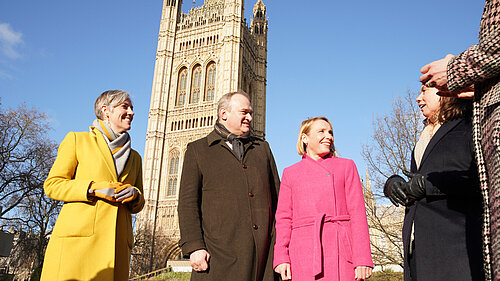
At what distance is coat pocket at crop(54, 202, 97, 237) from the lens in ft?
8.80

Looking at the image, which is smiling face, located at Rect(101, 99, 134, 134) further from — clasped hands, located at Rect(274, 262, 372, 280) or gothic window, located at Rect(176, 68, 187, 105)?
gothic window, located at Rect(176, 68, 187, 105)

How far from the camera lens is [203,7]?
132 feet

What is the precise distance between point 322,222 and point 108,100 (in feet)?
6.34

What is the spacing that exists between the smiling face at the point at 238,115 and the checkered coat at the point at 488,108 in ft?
5.97

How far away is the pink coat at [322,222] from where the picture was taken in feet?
8.36

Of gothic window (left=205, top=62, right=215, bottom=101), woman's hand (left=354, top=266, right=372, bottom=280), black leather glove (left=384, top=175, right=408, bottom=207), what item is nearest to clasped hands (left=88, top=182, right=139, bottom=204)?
woman's hand (left=354, top=266, right=372, bottom=280)

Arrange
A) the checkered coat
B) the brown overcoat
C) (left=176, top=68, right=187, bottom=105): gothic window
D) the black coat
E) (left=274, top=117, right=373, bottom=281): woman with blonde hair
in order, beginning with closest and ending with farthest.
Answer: the checkered coat, the black coat, (left=274, top=117, right=373, bottom=281): woman with blonde hair, the brown overcoat, (left=176, top=68, right=187, bottom=105): gothic window

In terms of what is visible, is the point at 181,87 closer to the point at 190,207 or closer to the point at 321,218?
the point at 190,207

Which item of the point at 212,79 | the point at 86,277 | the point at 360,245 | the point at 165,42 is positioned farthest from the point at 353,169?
the point at 165,42

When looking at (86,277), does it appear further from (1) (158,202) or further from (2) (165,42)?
(2) (165,42)

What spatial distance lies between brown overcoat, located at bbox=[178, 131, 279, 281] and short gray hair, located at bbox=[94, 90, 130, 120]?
0.70 meters

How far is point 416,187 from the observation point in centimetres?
236

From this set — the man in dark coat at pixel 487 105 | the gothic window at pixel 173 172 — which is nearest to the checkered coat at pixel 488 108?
the man in dark coat at pixel 487 105

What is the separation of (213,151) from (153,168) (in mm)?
31445
